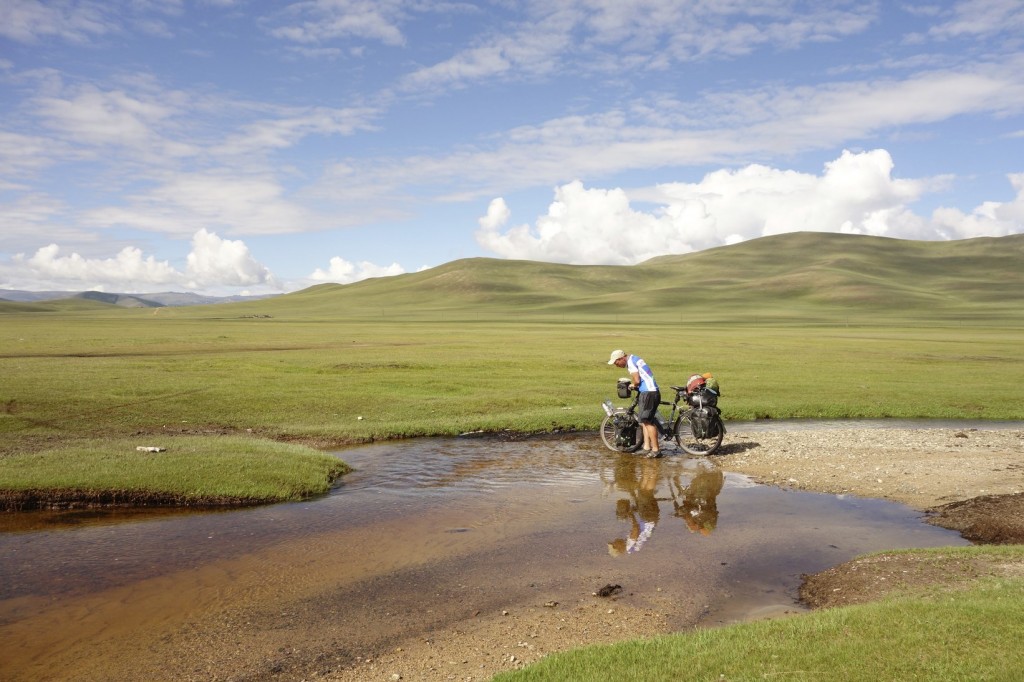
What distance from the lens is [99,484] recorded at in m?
17.5

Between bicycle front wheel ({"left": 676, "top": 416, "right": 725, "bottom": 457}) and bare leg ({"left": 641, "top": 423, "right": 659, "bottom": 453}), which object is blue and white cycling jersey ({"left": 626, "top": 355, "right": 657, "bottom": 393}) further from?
bicycle front wheel ({"left": 676, "top": 416, "right": 725, "bottom": 457})

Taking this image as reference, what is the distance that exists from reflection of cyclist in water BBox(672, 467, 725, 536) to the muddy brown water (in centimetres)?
9

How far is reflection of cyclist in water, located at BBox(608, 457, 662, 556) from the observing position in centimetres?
1423

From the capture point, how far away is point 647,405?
21922mm

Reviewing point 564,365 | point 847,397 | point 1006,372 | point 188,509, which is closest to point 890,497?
point 188,509

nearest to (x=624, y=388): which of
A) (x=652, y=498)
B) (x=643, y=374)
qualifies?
(x=643, y=374)

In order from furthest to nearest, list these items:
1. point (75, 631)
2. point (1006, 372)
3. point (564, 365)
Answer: point (564, 365), point (1006, 372), point (75, 631)

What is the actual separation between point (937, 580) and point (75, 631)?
13579mm

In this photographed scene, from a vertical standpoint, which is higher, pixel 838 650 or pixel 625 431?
pixel 838 650

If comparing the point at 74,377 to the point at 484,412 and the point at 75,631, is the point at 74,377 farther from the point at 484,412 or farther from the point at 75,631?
the point at 75,631

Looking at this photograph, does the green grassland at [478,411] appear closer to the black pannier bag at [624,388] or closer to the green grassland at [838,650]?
the green grassland at [838,650]

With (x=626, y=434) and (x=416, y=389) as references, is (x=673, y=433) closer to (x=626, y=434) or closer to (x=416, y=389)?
(x=626, y=434)

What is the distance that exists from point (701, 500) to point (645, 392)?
4.69m

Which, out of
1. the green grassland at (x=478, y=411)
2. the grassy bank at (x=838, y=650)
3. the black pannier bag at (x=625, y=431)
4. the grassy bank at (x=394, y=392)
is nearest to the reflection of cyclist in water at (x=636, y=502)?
the black pannier bag at (x=625, y=431)
